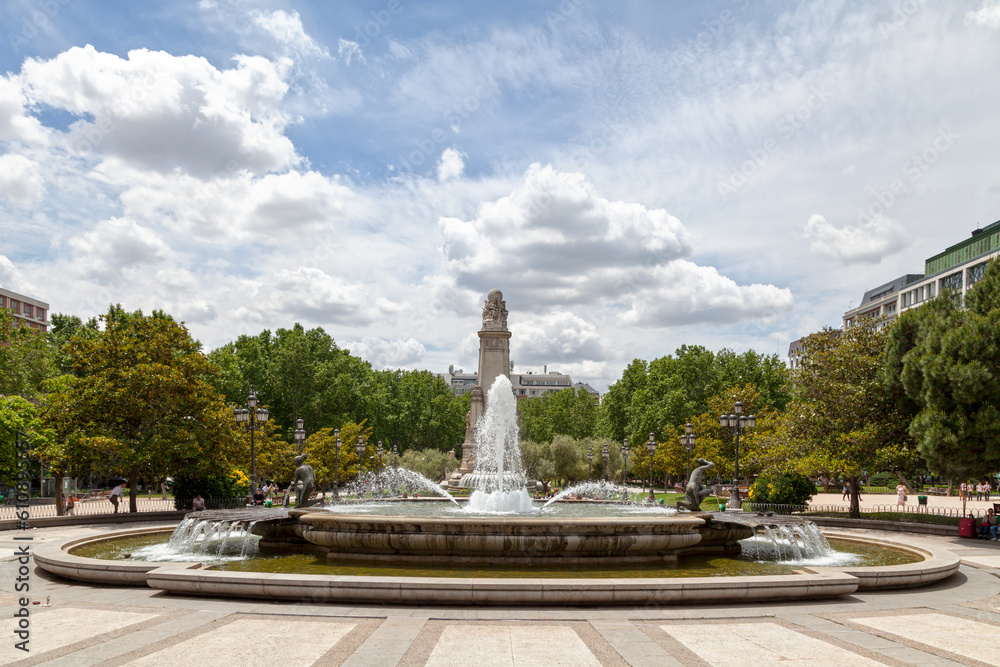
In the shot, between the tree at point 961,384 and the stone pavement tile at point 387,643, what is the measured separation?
1825cm

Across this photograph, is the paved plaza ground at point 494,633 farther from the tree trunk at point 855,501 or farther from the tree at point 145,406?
the tree trunk at point 855,501

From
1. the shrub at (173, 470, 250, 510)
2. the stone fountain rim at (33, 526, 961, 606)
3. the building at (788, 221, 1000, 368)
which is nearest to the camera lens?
the stone fountain rim at (33, 526, 961, 606)

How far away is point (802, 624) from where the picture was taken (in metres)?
8.77

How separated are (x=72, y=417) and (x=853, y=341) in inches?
1197

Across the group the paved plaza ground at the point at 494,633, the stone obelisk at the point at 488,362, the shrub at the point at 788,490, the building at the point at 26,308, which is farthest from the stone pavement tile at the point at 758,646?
the building at the point at 26,308

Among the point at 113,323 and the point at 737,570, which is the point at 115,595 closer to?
the point at 737,570

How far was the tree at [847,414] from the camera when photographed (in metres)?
23.7

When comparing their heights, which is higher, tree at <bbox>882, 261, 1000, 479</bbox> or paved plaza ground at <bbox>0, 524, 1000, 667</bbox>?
tree at <bbox>882, 261, 1000, 479</bbox>

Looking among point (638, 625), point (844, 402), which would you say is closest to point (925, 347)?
point (844, 402)

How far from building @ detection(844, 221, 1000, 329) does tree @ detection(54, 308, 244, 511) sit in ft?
161

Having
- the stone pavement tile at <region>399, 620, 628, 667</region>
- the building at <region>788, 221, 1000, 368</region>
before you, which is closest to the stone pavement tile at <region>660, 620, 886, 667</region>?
the stone pavement tile at <region>399, 620, 628, 667</region>

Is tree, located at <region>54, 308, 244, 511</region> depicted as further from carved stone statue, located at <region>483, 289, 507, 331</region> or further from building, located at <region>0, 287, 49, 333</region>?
building, located at <region>0, 287, 49, 333</region>

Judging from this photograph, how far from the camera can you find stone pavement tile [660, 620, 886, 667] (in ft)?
23.3

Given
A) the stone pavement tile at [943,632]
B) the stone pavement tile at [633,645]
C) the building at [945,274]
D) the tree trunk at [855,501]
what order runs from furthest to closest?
the building at [945,274]
the tree trunk at [855,501]
the stone pavement tile at [943,632]
the stone pavement tile at [633,645]
